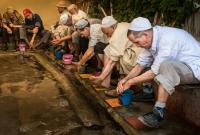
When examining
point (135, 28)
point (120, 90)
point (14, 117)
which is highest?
point (135, 28)

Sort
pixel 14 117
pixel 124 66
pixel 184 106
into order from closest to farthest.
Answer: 1. pixel 184 106
2. pixel 14 117
3. pixel 124 66

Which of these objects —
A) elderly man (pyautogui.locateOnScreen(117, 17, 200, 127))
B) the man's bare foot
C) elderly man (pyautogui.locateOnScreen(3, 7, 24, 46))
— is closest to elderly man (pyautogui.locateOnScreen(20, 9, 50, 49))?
elderly man (pyautogui.locateOnScreen(3, 7, 24, 46))

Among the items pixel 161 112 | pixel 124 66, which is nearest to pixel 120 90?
pixel 161 112

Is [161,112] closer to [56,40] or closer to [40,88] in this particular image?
[40,88]

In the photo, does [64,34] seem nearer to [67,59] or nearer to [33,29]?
[67,59]

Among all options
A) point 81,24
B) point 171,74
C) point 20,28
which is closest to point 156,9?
point 81,24

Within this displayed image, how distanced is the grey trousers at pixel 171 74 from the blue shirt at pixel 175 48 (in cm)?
7

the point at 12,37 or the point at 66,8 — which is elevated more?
the point at 66,8

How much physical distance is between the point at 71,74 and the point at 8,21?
4.62 metres

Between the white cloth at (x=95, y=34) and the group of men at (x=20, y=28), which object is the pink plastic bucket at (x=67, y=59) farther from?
the group of men at (x=20, y=28)

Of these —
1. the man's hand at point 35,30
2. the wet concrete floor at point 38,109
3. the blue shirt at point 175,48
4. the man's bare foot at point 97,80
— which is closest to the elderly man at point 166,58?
the blue shirt at point 175,48

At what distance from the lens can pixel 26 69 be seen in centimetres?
748

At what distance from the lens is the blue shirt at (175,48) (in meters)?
3.72

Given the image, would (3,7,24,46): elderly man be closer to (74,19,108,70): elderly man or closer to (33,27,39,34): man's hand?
(33,27,39,34): man's hand
